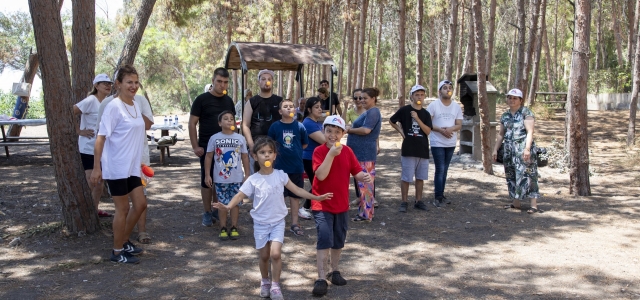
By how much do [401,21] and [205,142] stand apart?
10.7m

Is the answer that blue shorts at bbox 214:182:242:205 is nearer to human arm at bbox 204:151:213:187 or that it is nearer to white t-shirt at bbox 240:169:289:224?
human arm at bbox 204:151:213:187

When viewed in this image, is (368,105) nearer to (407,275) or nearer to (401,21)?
(407,275)

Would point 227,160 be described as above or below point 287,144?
below

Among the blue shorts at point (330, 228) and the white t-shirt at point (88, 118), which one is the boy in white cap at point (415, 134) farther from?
the white t-shirt at point (88, 118)

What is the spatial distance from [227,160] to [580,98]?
18.0ft

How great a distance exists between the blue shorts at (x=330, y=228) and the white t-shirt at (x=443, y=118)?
11.3ft

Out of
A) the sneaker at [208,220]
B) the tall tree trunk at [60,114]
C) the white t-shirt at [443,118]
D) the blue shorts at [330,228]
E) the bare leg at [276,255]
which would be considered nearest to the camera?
the bare leg at [276,255]

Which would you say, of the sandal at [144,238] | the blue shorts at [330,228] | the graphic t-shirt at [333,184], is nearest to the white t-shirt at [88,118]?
the sandal at [144,238]

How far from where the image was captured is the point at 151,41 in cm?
4425

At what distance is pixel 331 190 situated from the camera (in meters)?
4.44

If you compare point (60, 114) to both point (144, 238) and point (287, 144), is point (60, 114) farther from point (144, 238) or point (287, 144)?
point (287, 144)

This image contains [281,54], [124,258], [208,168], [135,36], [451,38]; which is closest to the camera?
[124,258]

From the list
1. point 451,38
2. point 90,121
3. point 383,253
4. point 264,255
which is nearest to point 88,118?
point 90,121

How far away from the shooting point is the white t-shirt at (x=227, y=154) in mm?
5938
